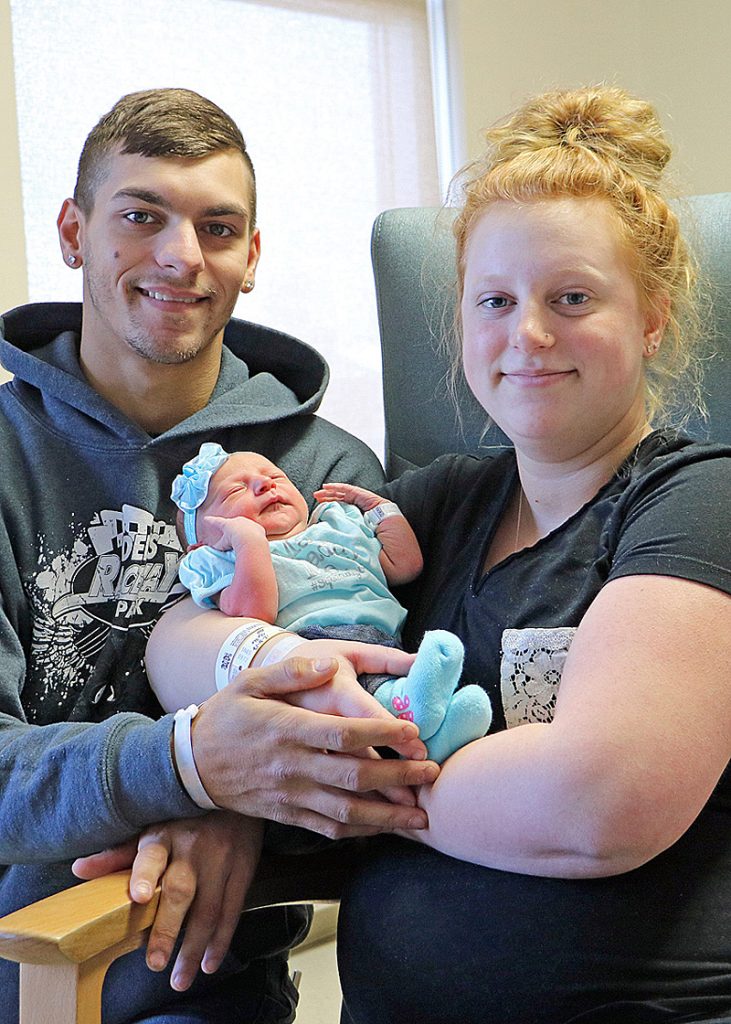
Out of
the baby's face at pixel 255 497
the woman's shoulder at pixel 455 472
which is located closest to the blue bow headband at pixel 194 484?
the baby's face at pixel 255 497

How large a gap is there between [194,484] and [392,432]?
1.51 ft

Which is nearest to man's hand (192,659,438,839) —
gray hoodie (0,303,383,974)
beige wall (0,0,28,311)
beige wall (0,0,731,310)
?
gray hoodie (0,303,383,974)

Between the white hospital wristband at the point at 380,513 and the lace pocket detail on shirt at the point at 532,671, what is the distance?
11.3 inches

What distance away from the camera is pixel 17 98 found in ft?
8.30

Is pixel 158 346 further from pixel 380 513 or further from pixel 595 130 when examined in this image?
pixel 595 130

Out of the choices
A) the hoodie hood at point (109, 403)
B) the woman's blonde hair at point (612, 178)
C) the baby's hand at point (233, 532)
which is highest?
the woman's blonde hair at point (612, 178)

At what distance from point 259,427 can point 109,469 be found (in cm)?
23

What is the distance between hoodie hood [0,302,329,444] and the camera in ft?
5.37

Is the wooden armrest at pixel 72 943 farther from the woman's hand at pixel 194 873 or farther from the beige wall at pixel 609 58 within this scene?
the beige wall at pixel 609 58

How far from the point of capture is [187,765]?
1.21 m

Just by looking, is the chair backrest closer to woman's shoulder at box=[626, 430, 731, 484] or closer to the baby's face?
the baby's face

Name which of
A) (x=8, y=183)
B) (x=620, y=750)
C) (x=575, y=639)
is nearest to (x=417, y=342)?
(x=575, y=639)

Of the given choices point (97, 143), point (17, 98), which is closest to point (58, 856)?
point (97, 143)

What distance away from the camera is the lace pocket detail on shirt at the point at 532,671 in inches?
48.1
